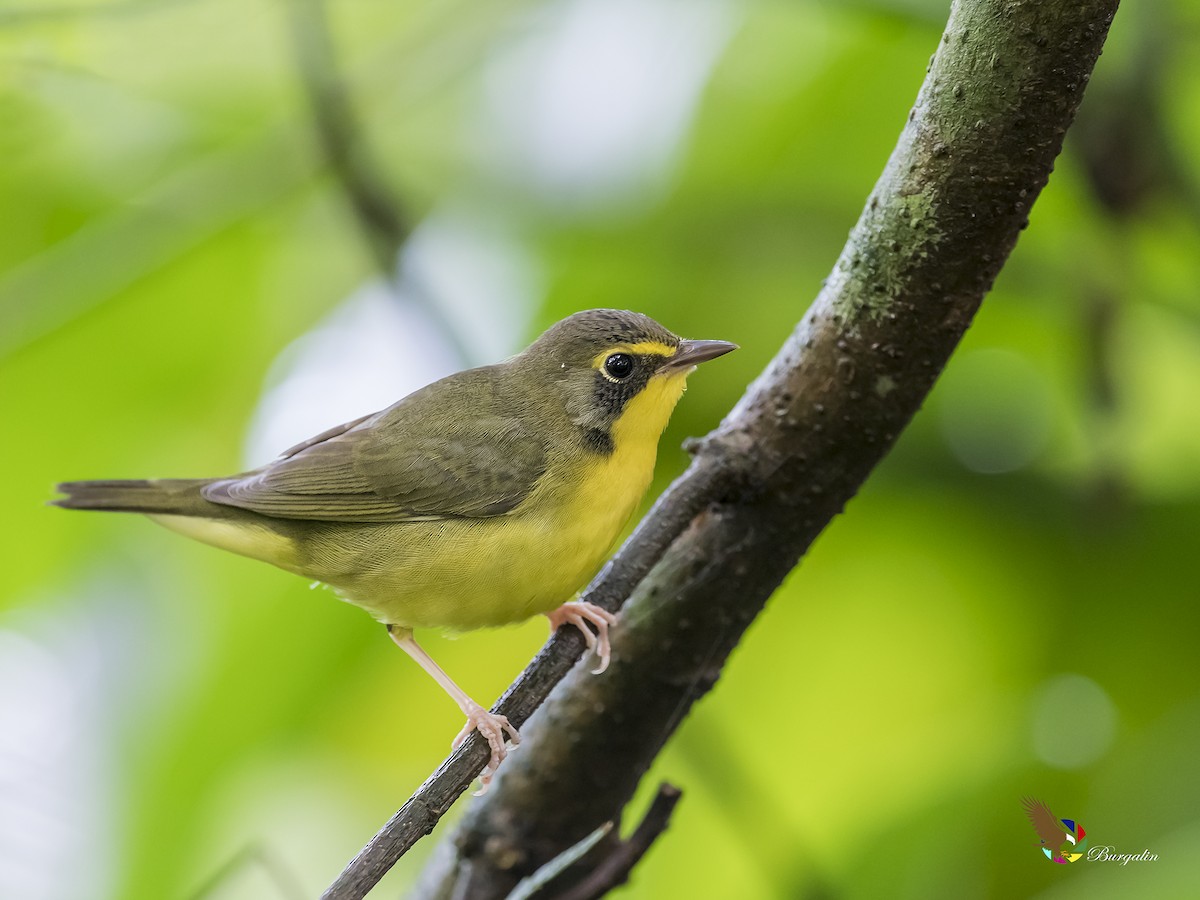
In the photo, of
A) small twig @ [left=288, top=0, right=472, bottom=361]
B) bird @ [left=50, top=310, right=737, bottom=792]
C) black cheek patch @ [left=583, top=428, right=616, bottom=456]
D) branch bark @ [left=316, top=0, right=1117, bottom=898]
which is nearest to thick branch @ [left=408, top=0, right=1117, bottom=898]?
branch bark @ [left=316, top=0, right=1117, bottom=898]

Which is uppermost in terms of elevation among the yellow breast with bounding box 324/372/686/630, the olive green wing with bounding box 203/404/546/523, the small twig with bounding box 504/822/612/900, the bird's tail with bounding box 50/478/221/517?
the bird's tail with bounding box 50/478/221/517

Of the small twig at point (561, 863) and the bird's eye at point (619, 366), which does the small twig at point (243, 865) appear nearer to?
the small twig at point (561, 863)

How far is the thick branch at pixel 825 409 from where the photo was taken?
1.29 metres

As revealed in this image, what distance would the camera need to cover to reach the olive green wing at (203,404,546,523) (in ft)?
7.43

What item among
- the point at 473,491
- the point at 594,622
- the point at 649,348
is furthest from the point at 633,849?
the point at 649,348

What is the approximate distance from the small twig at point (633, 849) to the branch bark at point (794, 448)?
21 cm

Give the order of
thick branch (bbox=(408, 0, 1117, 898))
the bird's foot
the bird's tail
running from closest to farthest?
thick branch (bbox=(408, 0, 1117, 898)) < the bird's foot < the bird's tail

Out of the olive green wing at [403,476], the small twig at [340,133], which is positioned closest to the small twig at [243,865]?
the olive green wing at [403,476]

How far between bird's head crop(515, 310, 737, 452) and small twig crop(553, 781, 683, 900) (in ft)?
2.56

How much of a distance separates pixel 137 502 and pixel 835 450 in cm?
127

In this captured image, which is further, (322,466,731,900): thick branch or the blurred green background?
the blurred green background

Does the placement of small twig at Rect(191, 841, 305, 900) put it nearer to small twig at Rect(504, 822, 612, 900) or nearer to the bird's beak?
small twig at Rect(504, 822, 612, 900)

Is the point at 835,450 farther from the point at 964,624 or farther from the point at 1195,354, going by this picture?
the point at 1195,354

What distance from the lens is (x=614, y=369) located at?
227cm
